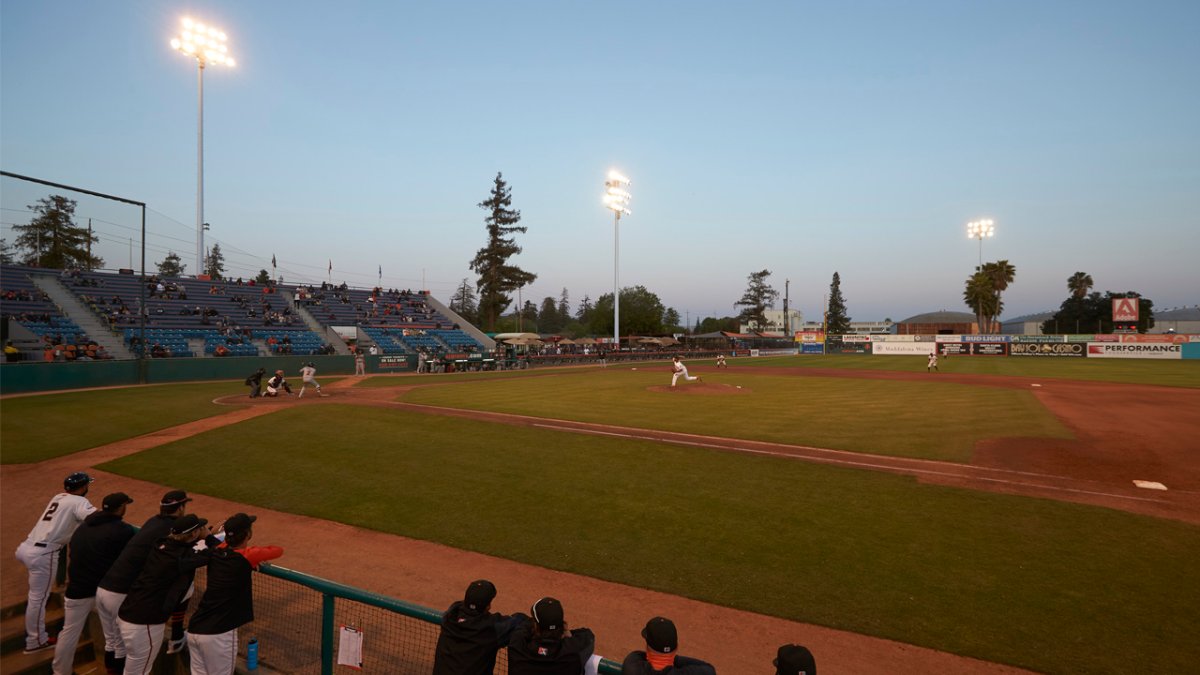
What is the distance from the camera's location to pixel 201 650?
4359 mm

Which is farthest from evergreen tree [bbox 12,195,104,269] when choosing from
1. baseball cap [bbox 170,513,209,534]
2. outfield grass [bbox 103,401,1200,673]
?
baseball cap [bbox 170,513,209,534]

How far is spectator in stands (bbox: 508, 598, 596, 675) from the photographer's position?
3178 mm

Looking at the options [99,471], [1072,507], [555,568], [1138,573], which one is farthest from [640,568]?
[99,471]

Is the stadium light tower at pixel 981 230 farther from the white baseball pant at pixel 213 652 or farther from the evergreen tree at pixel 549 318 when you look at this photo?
the evergreen tree at pixel 549 318

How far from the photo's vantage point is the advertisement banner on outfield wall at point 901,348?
65.6 meters

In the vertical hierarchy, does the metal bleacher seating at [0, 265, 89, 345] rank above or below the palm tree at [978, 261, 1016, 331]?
below

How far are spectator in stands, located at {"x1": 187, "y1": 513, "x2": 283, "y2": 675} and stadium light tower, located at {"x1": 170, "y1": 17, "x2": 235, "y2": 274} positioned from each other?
39.3m

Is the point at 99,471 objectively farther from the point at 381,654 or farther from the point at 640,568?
the point at 640,568

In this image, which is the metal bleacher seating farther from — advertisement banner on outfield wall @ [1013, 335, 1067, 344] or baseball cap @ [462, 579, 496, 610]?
advertisement banner on outfield wall @ [1013, 335, 1067, 344]

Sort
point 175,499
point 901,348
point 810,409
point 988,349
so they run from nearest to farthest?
point 175,499
point 810,409
point 988,349
point 901,348

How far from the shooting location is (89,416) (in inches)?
703

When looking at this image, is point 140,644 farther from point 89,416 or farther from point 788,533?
point 89,416

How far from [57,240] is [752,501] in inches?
1605

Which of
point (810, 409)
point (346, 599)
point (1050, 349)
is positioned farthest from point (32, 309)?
point (1050, 349)
